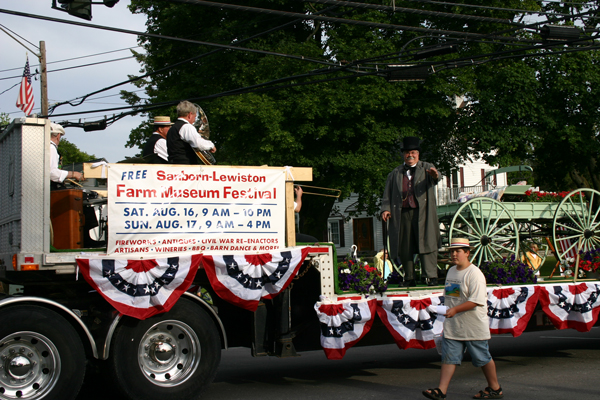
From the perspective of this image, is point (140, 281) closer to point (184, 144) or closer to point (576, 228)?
point (184, 144)

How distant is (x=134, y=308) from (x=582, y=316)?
18.0 feet

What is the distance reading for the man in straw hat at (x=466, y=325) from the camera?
5.60 meters

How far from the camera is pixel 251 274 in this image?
5.91 metres

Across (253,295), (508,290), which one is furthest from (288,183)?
(508,290)

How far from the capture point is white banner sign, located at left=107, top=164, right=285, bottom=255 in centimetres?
556

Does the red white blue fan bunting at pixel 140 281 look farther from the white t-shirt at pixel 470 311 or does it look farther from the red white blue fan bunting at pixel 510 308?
the red white blue fan bunting at pixel 510 308

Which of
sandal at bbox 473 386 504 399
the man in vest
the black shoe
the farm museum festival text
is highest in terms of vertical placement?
the man in vest

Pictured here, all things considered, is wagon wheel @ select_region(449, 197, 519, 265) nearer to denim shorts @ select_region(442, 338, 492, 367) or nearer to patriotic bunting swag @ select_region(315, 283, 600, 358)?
patriotic bunting swag @ select_region(315, 283, 600, 358)

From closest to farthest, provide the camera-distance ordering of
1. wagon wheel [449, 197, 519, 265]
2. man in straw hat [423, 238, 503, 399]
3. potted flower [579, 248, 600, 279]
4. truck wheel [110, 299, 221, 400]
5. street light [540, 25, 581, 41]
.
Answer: truck wheel [110, 299, 221, 400], man in straw hat [423, 238, 503, 399], potted flower [579, 248, 600, 279], wagon wheel [449, 197, 519, 265], street light [540, 25, 581, 41]

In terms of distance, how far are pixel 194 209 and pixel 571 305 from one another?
4920mm

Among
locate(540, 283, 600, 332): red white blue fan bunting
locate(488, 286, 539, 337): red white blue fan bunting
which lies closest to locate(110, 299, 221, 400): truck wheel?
locate(488, 286, 539, 337): red white blue fan bunting

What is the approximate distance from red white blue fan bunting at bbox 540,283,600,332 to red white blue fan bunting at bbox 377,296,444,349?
1.74m

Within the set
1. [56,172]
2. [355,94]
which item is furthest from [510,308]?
[355,94]

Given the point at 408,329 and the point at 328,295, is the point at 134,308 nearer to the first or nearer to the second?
the point at 328,295
